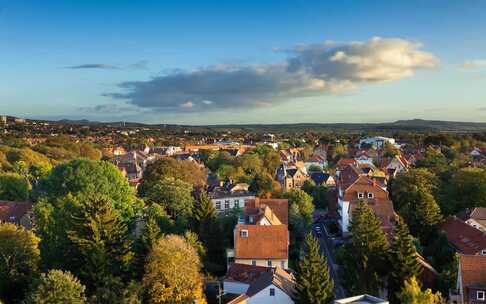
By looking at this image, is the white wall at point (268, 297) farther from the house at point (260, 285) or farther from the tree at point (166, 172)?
the tree at point (166, 172)

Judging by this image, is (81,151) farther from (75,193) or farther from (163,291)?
(163,291)

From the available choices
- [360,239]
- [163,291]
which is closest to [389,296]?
[360,239]

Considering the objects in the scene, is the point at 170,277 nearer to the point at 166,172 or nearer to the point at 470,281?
the point at 470,281

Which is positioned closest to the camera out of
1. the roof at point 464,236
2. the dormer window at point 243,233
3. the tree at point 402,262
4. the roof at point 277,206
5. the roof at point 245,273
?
the tree at point 402,262

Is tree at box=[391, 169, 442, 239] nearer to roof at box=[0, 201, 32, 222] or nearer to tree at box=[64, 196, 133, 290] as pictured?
tree at box=[64, 196, 133, 290]

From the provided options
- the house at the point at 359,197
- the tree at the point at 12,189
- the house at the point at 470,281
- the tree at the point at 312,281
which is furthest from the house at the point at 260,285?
the tree at the point at 12,189
